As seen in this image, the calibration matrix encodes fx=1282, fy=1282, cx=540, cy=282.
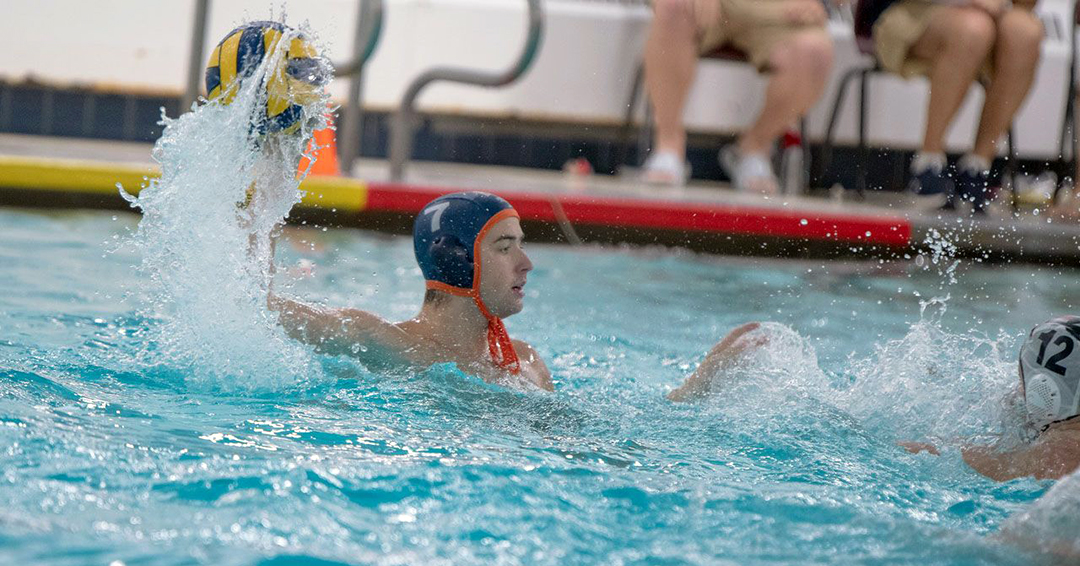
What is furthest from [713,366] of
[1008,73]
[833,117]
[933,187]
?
[833,117]

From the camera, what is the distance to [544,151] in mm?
7992

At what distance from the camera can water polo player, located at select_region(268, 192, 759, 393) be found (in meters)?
2.62

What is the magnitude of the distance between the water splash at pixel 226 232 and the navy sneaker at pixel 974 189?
4.02 metres

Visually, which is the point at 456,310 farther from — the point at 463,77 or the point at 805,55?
the point at 805,55

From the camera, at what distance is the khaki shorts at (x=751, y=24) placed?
19.2 feet

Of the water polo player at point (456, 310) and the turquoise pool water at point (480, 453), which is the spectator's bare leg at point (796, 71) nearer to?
the turquoise pool water at point (480, 453)

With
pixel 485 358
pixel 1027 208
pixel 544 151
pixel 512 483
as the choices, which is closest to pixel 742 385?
pixel 485 358

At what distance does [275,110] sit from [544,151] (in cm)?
558

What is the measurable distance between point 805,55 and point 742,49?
1.29ft

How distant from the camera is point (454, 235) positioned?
2.67 m

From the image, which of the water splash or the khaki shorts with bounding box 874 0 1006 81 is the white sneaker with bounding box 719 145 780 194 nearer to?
the khaki shorts with bounding box 874 0 1006 81

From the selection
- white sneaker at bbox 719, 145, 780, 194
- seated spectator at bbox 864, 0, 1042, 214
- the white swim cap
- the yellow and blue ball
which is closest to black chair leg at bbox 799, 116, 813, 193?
white sneaker at bbox 719, 145, 780, 194

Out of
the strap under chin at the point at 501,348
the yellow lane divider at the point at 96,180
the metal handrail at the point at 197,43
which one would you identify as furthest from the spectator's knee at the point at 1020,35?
the strap under chin at the point at 501,348

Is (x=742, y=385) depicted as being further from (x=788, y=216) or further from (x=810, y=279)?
(x=788, y=216)
